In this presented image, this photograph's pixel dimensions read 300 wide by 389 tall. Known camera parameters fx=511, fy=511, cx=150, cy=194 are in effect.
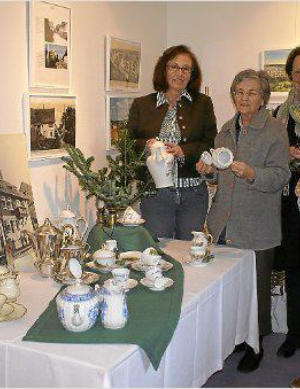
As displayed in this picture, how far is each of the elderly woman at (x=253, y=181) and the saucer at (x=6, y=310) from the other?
3.64 ft

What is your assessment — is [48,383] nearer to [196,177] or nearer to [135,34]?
[196,177]

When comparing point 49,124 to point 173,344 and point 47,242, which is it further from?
point 173,344

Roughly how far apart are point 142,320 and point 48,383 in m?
0.32

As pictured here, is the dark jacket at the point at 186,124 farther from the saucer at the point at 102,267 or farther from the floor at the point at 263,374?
the floor at the point at 263,374

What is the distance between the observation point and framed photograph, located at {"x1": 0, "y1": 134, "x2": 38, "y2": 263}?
204 centimetres

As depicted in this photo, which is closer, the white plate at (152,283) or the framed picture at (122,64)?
the white plate at (152,283)

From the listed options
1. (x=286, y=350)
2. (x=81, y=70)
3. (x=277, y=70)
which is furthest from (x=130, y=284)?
(x=277, y=70)

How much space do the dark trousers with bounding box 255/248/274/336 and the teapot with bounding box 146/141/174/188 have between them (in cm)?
54

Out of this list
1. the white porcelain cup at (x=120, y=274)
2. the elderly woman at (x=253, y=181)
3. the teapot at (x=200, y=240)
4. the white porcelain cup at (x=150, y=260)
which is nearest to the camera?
the white porcelain cup at (x=120, y=274)

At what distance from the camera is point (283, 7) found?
3428 millimetres

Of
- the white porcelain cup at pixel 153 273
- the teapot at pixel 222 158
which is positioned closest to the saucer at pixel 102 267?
the white porcelain cup at pixel 153 273

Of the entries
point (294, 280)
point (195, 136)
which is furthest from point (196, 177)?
point (294, 280)

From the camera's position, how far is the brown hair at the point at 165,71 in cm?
260

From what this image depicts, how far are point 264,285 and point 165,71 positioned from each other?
3.87 feet
